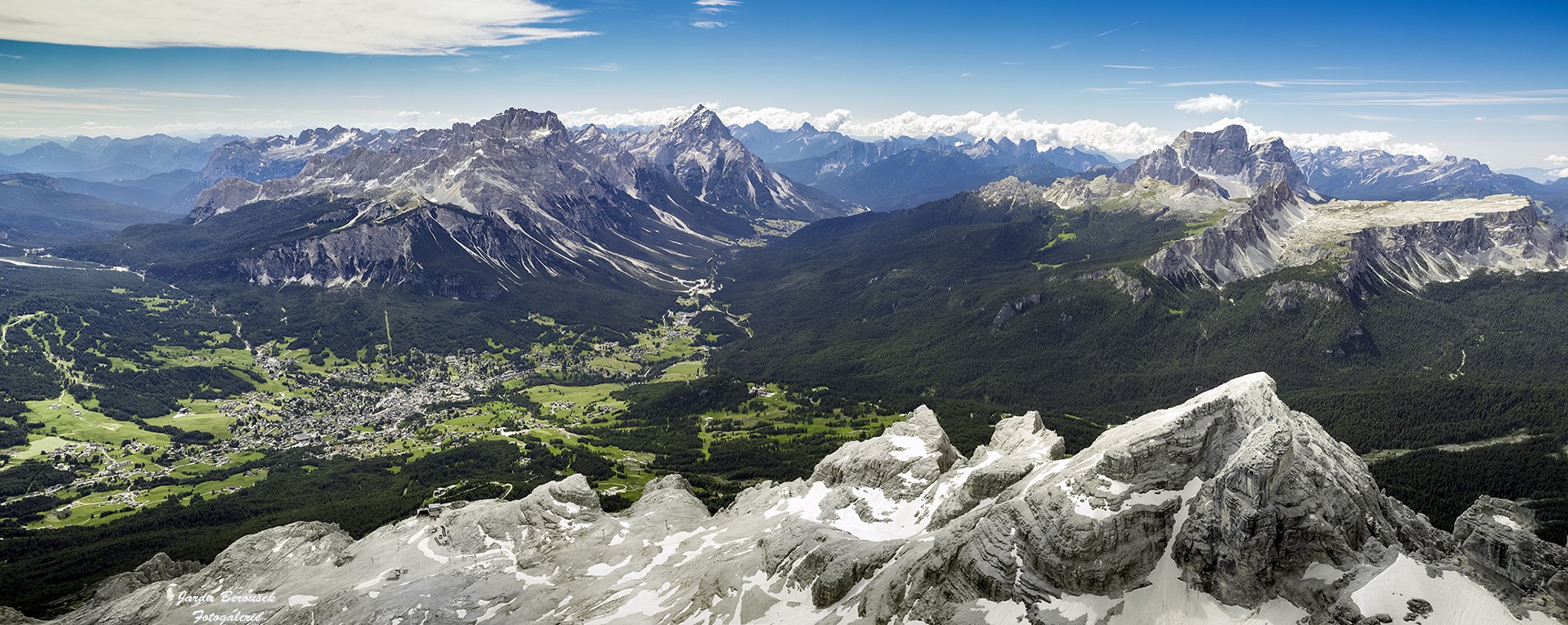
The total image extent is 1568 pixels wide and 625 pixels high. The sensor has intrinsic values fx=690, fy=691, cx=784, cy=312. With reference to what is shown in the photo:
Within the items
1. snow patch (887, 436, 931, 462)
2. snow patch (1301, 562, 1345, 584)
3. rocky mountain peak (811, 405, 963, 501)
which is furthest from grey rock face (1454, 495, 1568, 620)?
snow patch (887, 436, 931, 462)

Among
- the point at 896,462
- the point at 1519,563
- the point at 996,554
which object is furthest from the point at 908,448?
the point at 1519,563

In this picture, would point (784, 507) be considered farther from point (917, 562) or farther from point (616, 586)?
point (917, 562)

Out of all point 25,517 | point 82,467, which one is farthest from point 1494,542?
point 82,467

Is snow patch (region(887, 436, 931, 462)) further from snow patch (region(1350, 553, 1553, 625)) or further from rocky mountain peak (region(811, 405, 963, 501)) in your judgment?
snow patch (region(1350, 553, 1553, 625))

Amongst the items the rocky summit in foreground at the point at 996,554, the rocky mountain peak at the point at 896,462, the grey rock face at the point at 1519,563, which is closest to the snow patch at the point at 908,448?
the rocky mountain peak at the point at 896,462

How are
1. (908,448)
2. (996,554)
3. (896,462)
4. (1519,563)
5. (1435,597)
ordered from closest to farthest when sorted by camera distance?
(1519,563)
(1435,597)
(996,554)
(896,462)
(908,448)

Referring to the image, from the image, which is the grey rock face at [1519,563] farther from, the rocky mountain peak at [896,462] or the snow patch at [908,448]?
the snow patch at [908,448]

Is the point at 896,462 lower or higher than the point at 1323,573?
lower

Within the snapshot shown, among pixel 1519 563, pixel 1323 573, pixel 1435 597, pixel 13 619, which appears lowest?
pixel 13 619

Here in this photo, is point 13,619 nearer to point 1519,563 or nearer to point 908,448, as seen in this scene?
point 908,448
